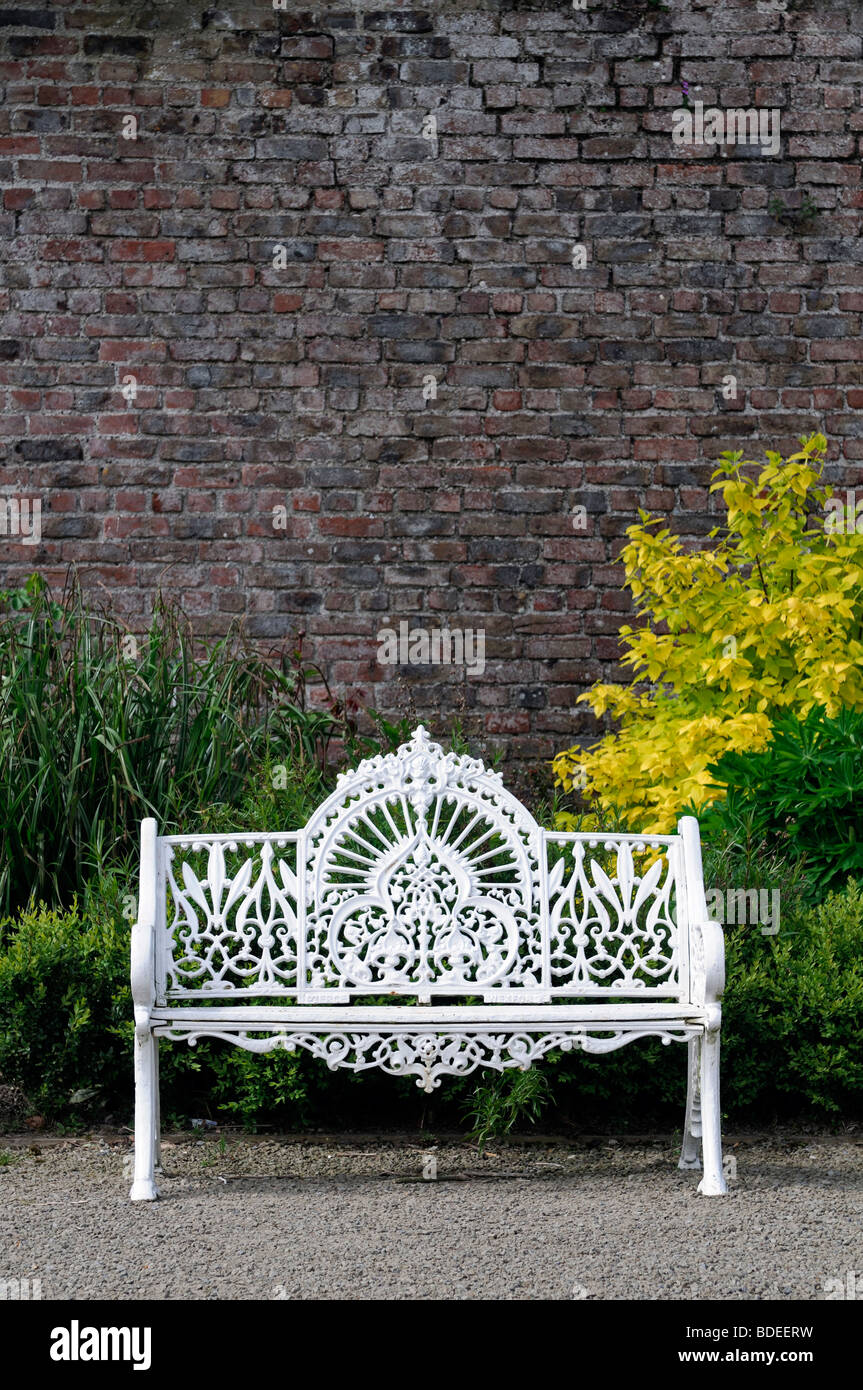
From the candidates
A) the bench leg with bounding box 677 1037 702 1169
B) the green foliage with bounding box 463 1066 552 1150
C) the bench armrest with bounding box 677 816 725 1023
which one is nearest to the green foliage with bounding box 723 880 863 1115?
the bench leg with bounding box 677 1037 702 1169

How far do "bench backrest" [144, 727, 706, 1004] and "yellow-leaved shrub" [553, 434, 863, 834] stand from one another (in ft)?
3.00

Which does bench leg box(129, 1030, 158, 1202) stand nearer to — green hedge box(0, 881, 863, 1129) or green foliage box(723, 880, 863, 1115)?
green hedge box(0, 881, 863, 1129)

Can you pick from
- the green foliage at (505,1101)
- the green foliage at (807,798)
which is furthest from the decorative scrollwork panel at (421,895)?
the green foliage at (807,798)

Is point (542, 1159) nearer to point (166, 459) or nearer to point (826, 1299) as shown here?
point (826, 1299)

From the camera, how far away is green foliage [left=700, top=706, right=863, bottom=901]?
385cm

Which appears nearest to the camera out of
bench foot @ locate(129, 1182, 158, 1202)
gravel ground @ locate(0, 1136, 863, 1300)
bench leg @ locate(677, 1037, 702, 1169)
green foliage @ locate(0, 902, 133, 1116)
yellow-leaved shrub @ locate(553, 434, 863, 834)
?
gravel ground @ locate(0, 1136, 863, 1300)

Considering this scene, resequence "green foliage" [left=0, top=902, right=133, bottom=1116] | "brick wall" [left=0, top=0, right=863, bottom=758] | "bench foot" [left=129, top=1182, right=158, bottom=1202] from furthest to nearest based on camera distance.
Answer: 1. "brick wall" [left=0, top=0, right=863, bottom=758]
2. "green foliage" [left=0, top=902, right=133, bottom=1116]
3. "bench foot" [left=129, top=1182, right=158, bottom=1202]

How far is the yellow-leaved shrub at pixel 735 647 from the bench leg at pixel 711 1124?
1156 millimetres

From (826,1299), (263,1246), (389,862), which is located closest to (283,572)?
(389,862)

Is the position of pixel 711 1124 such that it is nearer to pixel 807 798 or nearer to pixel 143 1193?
pixel 807 798

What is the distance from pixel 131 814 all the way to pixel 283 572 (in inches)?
75.0

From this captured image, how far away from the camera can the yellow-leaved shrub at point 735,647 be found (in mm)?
4344

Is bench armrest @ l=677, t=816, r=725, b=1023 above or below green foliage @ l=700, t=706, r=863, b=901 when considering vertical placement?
below

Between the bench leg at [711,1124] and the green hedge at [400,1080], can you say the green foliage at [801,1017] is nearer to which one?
the green hedge at [400,1080]
